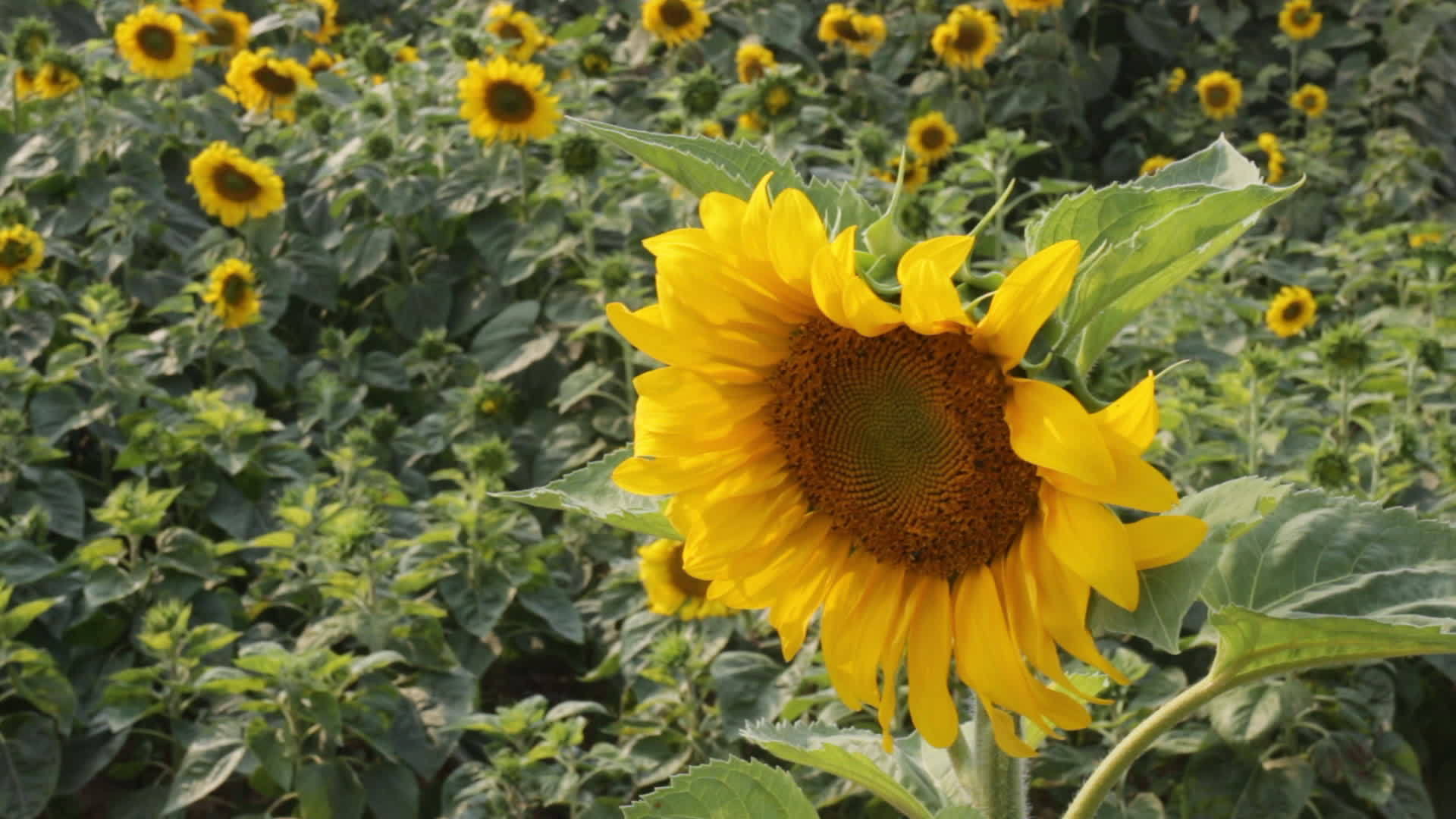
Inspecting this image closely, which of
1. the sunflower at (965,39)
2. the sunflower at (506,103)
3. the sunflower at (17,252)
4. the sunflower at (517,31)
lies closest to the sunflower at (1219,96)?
the sunflower at (965,39)

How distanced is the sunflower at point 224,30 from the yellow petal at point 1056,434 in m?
4.49

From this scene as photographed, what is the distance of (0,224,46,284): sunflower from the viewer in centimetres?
317

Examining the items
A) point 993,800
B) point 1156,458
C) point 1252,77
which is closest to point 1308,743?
point 1156,458

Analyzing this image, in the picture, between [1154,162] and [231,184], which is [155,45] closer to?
[231,184]

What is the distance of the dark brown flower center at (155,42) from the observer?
4039 millimetres

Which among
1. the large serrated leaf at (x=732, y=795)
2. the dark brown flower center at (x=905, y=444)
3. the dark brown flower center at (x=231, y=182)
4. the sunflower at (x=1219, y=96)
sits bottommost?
the sunflower at (x=1219, y=96)

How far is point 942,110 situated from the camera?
4.95 m

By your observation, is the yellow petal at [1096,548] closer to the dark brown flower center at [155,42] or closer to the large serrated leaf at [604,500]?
the large serrated leaf at [604,500]

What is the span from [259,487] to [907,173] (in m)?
1.70

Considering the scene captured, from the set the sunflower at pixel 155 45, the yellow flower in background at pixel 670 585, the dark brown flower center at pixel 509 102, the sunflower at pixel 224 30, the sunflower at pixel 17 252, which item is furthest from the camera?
the sunflower at pixel 224 30

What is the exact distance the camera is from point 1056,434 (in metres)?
0.70

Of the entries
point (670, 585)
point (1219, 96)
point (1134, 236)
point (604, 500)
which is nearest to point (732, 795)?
point (604, 500)

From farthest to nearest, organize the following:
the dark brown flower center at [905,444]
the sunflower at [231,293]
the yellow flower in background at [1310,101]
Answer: the yellow flower in background at [1310,101] → the sunflower at [231,293] → the dark brown flower center at [905,444]

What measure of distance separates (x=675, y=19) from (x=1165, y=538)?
3.86 meters
